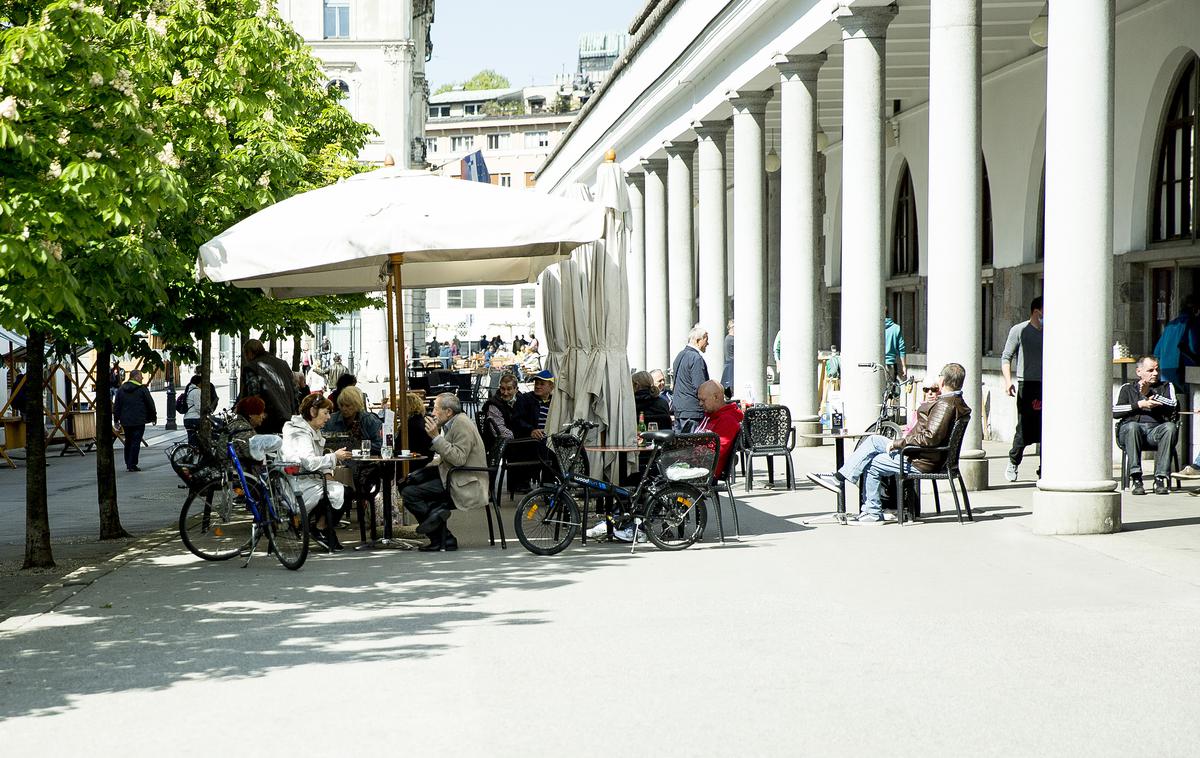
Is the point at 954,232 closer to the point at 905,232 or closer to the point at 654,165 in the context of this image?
the point at 905,232

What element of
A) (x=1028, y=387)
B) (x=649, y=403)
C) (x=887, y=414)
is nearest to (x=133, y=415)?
(x=649, y=403)

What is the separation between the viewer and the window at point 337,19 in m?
62.6

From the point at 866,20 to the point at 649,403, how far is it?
4905 millimetres

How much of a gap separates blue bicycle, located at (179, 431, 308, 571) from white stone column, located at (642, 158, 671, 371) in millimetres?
20097

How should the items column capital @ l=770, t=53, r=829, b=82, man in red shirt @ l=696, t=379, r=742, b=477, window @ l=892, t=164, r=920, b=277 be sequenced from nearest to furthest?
man in red shirt @ l=696, t=379, r=742, b=477 < column capital @ l=770, t=53, r=829, b=82 < window @ l=892, t=164, r=920, b=277

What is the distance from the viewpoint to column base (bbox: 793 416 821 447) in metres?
19.8

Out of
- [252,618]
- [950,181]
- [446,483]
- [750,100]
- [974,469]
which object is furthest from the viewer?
[750,100]

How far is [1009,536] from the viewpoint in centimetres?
1115

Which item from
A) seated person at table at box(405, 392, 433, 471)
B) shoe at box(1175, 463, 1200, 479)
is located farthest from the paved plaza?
shoe at box(1175, 463, 1200, 479)

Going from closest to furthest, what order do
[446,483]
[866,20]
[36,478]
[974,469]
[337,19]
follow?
1. [446,483]
2. [36,478]
3. [974,469]
4. [866,20]
5. [337,19]

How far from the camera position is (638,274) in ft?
117

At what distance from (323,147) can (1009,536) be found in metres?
19.6

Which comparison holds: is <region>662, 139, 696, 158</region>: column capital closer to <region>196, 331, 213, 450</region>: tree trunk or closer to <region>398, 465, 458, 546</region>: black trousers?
<region>196, 331, 213, 450</region>: tree trunk

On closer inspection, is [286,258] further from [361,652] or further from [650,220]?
[650,220]
